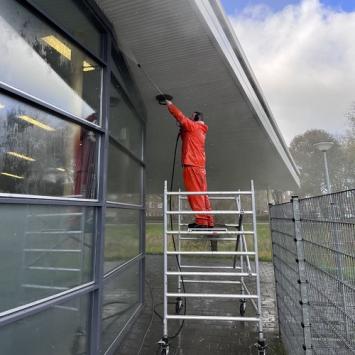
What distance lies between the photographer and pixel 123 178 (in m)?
4.09

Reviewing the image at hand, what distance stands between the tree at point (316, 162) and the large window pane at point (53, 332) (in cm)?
2774

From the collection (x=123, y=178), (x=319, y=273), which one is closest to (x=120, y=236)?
(x=123, y=178)

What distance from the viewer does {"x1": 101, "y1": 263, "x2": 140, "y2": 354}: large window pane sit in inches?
131

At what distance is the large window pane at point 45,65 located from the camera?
80.4 inches

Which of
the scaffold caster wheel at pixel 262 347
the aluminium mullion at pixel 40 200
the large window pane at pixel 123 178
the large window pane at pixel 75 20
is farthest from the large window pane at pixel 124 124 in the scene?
the scaffold caster wheel at pixel 262 347

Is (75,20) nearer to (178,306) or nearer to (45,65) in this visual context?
(45,65)

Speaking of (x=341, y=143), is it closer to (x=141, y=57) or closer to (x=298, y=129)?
(x=298, y=129)

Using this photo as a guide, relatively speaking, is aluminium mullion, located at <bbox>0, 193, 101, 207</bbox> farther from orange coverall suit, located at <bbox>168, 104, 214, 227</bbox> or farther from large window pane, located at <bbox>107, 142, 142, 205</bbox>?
orange coverall suit, located at <bbox>168, 104, 214, 227</bbox>

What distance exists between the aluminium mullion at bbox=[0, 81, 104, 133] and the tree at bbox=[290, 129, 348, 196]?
1081 inches

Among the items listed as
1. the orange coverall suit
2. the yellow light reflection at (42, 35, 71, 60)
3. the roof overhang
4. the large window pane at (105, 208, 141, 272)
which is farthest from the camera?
the orange coverall suit

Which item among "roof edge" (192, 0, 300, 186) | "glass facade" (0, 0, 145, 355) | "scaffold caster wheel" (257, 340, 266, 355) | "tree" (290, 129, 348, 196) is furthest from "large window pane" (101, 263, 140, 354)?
"tree" (290, 129, 348, 196)

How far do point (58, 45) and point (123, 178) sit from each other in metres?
1.88

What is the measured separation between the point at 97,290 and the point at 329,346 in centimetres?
204

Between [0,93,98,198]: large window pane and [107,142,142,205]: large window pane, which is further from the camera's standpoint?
[107,142,142,205]: large window pane
